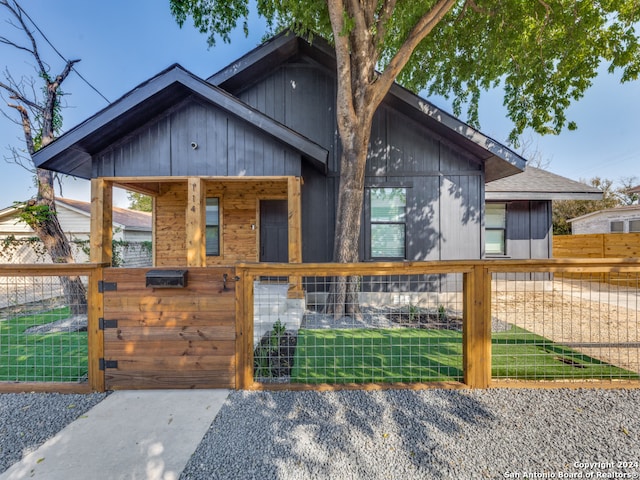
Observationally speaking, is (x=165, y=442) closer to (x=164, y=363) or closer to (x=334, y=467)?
(x=164, y=363)

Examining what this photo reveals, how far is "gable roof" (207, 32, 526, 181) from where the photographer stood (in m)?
5.98

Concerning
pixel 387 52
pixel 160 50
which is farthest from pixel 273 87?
pixel 160 50

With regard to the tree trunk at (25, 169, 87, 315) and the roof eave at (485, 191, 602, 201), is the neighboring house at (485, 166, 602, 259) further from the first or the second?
the tree trunk at (25, 169, 87, 315)

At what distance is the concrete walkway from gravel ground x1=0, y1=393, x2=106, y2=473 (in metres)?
0.10

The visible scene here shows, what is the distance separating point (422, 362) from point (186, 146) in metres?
5.40

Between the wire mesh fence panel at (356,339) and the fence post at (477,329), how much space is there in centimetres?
22

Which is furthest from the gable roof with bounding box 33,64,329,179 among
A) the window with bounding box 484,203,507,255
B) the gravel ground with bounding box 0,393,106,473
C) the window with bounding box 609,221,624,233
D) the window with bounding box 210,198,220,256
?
the window with bounding box 609,221,624,233

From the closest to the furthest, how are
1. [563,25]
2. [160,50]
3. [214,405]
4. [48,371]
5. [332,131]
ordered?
[214,405] < [48,371] < [563,25] < [332,131] < [160,50]

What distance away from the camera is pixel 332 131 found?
685 centimetres

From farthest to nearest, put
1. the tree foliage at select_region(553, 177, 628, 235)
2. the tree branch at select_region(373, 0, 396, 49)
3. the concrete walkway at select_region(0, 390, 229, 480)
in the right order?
the tree foliage at select_region(553, 177, 628, 235), the tree branch at select_region(373, 0, 396, 49), the concrete walkway at select_region(0, 390, 229, 480)

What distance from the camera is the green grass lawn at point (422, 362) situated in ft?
10.3

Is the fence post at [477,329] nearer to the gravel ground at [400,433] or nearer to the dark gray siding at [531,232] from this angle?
the gravel ground at [400,433]

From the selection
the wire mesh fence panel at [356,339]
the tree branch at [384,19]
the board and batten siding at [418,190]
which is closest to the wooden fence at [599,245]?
the board and batten siding at [418,190]

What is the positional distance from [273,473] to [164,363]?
1.63m
